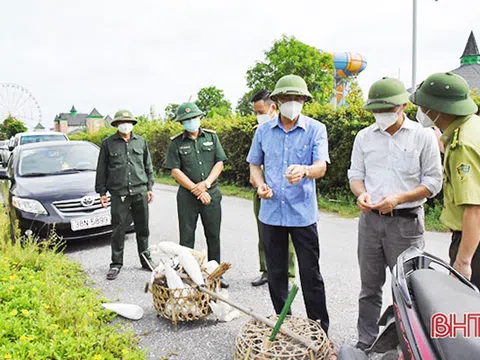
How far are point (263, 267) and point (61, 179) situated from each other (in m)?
3.70

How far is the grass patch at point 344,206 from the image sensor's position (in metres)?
7.02

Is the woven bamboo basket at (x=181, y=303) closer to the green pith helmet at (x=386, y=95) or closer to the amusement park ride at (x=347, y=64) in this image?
the green pith helmet at (x=386, y=95)

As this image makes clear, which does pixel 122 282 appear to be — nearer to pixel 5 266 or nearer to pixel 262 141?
pixel 5 266

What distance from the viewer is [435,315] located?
59.1 inches

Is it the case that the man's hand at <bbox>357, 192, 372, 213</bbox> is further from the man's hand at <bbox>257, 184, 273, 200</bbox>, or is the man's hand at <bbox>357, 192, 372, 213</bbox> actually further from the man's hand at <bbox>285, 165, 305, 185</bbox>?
the man's hand at <bbox>257, 184, 273, 200</bbox>

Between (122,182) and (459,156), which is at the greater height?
A: (459,156)

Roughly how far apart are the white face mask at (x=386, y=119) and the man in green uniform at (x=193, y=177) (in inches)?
81.9

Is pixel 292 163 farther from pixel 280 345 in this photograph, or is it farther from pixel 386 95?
pixel 280 345

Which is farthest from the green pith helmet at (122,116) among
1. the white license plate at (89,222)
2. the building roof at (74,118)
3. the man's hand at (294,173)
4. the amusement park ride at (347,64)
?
the building roof at (74,118)

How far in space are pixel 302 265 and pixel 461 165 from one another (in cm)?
139

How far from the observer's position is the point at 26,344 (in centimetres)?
286

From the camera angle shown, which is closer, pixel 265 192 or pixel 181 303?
pixel 265 192

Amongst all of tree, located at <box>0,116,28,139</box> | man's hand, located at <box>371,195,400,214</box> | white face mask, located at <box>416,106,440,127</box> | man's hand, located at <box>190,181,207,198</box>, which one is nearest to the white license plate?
man's hand, located at <box>190,181,207,198</box>

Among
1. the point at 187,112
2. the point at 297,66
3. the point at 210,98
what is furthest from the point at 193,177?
the point at 210,98
